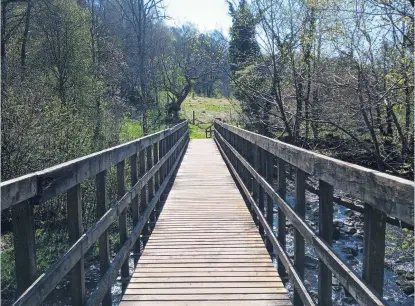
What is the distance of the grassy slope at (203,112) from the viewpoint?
3981cm

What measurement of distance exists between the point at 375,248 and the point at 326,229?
25.1 inches

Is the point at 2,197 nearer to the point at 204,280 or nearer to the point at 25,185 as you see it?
the point at 25,185

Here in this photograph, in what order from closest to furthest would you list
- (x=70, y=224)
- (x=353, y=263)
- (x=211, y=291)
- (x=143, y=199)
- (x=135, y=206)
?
1. (x=70, y=224)
2. (x=211, y=291)
3. (x=135, y=206)
4. (x=143, y=199)
5. (x=353, y=263)

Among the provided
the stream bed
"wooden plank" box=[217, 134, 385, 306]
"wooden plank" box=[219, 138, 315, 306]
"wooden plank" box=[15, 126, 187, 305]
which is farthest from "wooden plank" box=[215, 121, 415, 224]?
the stream bed

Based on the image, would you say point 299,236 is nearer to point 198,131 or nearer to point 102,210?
point 102,210

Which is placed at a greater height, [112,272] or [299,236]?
[299,236]

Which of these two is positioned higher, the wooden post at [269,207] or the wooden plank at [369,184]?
the wooden plank at [369,184]

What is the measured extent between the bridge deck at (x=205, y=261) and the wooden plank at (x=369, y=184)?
4.21 ft

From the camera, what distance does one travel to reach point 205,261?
4223 millimetres

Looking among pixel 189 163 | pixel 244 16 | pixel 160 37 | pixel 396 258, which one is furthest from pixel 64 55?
pixel 160 37

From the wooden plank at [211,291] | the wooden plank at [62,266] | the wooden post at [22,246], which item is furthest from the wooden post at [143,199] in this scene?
the wooden post at [22,246]

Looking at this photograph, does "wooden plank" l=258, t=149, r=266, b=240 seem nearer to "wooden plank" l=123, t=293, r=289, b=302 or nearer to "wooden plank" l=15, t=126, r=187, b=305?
"wooden plank" l=123, t=293, r=289, b=302

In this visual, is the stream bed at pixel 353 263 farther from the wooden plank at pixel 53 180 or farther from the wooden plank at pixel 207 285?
the wooden plank at pixel 53 180

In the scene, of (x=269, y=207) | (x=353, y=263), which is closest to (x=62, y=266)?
(x=269, y=207)
